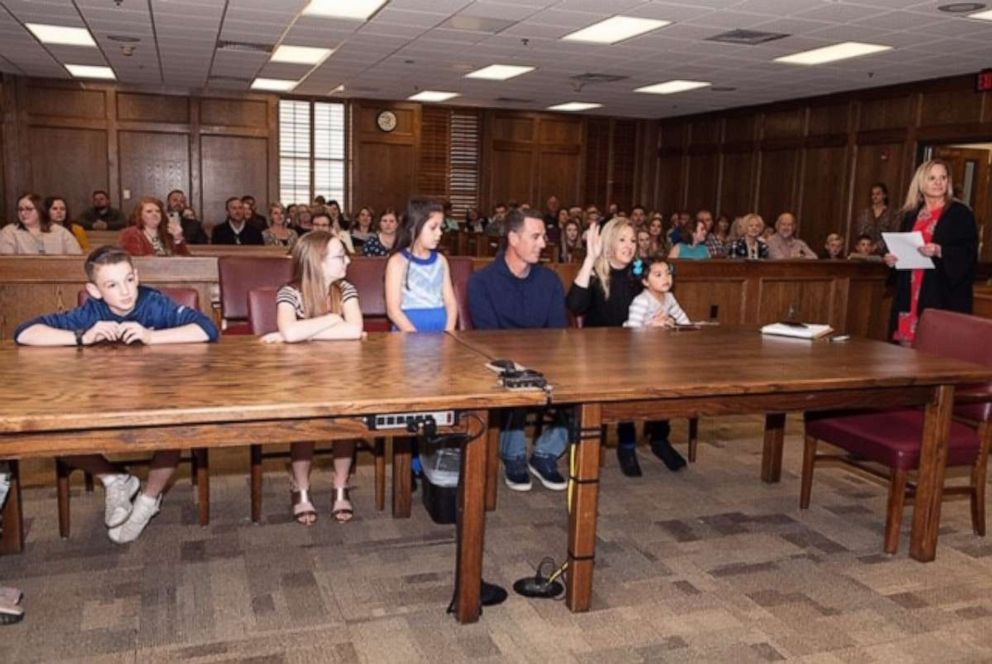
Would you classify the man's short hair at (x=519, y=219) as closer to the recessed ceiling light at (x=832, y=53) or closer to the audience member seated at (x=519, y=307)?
the audience member seated at (x=519, y=307)

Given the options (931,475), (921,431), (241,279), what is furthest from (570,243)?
(931,475)

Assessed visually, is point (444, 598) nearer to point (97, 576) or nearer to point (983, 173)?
point (97, 576)

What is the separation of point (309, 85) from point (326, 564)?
32.6 ft

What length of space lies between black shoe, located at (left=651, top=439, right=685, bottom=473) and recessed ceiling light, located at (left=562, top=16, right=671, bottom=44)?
4155mm

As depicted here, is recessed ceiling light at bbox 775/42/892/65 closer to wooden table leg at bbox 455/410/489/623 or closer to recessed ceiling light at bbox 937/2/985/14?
recessed ceiling light at bbox 937/2/985/14

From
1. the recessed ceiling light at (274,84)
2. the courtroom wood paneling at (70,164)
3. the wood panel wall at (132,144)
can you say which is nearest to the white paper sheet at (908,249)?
the recessed ceiling light at (274,84)

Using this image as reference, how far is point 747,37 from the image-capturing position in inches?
305

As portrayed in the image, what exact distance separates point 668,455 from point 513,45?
534 centimetres

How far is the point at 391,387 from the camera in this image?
239 cm

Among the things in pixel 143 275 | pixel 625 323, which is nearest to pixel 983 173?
pixel 625 323

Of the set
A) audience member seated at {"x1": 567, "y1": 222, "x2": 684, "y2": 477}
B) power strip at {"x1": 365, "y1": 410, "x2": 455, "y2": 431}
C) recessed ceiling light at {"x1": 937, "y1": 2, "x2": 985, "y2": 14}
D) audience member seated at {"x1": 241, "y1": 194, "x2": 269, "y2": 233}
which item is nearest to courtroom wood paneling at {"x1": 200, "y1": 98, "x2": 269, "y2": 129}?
audience member seated at {"x1": 241, "y1": 194, "x2": 269, "y2": 233}

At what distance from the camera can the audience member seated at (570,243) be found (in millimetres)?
8695

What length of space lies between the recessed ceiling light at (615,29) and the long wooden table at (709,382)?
4471 mm

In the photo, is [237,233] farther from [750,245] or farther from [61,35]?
[750,245]
